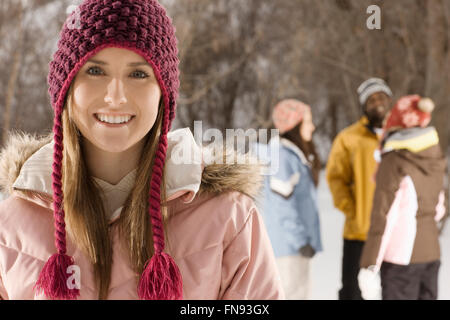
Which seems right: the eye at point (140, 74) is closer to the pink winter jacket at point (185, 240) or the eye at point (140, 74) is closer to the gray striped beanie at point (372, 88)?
the pink winter jacket at point (185, 240)

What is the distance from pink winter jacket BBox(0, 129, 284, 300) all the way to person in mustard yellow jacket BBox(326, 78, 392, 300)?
2.46 metres

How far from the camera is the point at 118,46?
1.24 metres

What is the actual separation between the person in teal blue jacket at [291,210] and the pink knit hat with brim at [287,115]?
0.14 ft

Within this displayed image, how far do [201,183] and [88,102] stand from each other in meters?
0.37

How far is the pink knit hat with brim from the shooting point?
365 centimetres

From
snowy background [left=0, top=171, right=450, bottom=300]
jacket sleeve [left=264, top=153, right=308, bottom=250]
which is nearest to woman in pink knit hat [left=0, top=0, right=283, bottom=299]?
jacket sleeve [left=264, top=153, right=308, bottom=250]

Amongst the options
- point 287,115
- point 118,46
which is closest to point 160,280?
point 118,46

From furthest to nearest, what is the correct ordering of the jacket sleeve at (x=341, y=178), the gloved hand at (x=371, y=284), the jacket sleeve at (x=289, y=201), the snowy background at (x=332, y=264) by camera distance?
the snowy background at (x=332, y=264)
the jacket sleeve at (x=341, y=178)
the jacket sleeve at (x=289, y=201)
the gloved hand at (x=371, y=284)

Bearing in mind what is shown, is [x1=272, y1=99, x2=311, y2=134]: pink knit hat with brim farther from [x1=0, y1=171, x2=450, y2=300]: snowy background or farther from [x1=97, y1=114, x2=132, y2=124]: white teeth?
[x1=97, y1=114, x2=132, y2=124]: white teeth

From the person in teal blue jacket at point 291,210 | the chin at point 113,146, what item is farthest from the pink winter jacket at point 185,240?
the person in teal blue jacket at point 291,210

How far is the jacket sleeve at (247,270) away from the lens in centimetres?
132

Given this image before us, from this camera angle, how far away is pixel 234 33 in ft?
34.9

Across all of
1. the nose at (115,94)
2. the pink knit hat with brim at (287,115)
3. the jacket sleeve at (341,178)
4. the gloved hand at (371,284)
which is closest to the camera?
the nose at (115,94)
